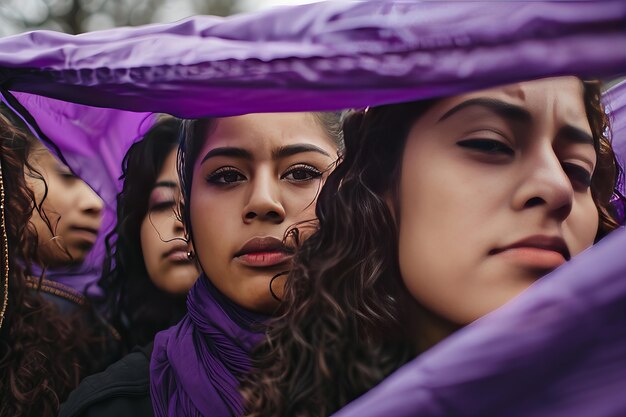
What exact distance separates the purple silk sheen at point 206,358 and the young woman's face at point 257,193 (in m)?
0.05

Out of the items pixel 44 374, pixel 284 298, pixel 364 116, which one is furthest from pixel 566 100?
pixel 44 374

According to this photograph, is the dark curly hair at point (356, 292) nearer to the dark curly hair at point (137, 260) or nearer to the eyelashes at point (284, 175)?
the eyelashes at point (284, 175)

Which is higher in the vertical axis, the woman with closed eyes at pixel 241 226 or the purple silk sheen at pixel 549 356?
the woman with closed eyes at pixel 241 226

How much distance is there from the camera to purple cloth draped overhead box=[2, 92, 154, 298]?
1.99 metres

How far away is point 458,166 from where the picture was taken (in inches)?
55.1

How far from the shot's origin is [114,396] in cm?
195

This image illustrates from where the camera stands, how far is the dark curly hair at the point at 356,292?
148cm

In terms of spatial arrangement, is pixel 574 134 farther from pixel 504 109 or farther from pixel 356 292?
pixel 356 292

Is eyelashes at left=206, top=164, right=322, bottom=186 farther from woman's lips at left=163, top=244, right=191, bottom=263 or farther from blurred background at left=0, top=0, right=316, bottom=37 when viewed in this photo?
blurred background at left=0, top=0, right=316, bottom=37

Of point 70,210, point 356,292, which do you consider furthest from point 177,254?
point 356,292

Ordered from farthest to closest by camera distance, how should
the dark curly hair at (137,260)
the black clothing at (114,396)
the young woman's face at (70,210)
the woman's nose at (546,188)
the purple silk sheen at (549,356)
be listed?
the young woman's face at (70,210), the dark curly hair at (137,260), the black clothing at (114,396), the woman's nose at (546,188), the purple silk sheen at (549,356)

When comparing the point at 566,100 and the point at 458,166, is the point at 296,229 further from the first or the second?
the point at 566,100

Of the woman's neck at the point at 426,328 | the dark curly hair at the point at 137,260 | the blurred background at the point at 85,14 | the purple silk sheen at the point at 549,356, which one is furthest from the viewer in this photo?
the blurred background at the point at 85,14

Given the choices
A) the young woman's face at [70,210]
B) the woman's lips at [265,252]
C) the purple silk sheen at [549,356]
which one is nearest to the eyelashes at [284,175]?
the woman's lips at [265,252]
